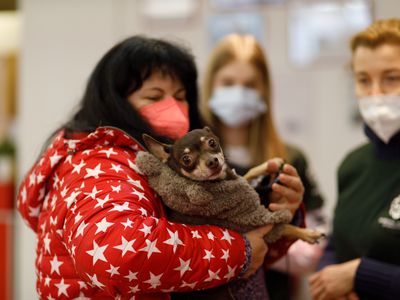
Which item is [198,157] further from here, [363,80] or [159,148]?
[363,80]

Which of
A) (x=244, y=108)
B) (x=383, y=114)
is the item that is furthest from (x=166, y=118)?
(x=244, y=108)

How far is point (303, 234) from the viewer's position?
49.3 inches

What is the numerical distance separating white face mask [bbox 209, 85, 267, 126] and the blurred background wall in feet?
3.02

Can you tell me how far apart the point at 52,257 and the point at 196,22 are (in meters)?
2.23

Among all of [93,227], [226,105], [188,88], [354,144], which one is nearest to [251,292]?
[93,227]

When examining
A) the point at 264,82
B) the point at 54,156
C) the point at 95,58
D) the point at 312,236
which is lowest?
the point at 312,236

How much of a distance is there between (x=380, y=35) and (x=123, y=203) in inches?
40.8

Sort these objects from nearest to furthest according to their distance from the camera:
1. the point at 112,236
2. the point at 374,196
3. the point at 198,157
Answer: the point at 112,236
the point at 198,157
the point at 374,196

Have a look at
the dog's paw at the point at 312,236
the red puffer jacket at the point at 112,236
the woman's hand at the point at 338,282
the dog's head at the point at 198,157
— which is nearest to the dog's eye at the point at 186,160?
the dog's head at the point at 198,157

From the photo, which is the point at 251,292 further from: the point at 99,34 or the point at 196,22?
the point at 99,34

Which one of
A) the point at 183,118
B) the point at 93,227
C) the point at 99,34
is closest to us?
the point at 93,227

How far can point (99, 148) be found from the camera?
1.18 m

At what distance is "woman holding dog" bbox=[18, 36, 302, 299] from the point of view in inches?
39.6

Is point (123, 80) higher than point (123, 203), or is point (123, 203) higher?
point (123, 80)
